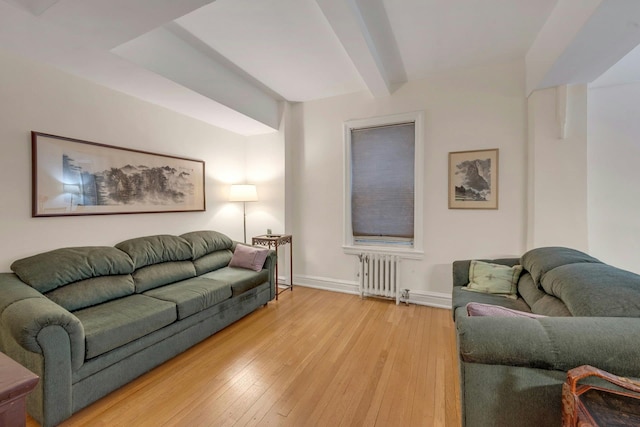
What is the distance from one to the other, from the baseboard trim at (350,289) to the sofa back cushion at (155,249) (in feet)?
5.52

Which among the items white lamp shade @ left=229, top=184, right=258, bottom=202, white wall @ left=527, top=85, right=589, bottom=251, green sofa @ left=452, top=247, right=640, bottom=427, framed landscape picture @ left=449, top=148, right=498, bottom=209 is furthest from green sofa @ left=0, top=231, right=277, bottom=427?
white wall @ left=527, top=85, right=589, bottom=251

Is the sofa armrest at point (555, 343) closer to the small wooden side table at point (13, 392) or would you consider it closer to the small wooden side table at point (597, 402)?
the small wooden side table at point (597, 402)

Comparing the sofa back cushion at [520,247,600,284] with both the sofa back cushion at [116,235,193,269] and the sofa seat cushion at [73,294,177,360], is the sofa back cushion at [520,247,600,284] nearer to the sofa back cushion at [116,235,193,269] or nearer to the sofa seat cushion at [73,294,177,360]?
the sofa seat cushion at [73,294,177,360]

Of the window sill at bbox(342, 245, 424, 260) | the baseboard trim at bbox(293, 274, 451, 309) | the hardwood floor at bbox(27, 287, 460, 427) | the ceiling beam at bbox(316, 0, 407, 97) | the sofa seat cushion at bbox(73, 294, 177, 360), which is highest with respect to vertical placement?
the ceiling beam at bbox(316, 0, 407, 97)

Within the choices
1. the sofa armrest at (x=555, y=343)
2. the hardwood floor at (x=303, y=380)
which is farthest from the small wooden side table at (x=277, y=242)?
the sofa armrest at (x=555, y=343)

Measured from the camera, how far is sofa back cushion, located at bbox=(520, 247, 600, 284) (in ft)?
6.14

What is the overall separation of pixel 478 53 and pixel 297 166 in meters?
2.54

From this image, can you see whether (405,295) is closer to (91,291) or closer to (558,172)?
(558,172)

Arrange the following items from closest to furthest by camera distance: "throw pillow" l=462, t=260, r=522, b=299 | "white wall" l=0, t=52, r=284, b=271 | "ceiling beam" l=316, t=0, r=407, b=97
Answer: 1. "ceiling beam" l=316, t=0, r=407, b=97
2. "white wall" l=0, t=52, r=284, b=271
3. "throw pillow" l=462, t=260, r=522, b=299

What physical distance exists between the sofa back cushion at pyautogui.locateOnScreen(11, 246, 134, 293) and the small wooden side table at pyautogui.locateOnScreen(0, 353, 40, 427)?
1.77 meters

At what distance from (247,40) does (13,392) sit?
2.66m

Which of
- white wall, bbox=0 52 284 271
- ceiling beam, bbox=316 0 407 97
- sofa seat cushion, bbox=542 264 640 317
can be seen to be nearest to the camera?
sofa seat cushion, bbox=542 264 640 317

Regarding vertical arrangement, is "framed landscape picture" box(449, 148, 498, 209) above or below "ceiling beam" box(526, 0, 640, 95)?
below

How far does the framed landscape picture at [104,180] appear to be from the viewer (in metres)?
2.16
